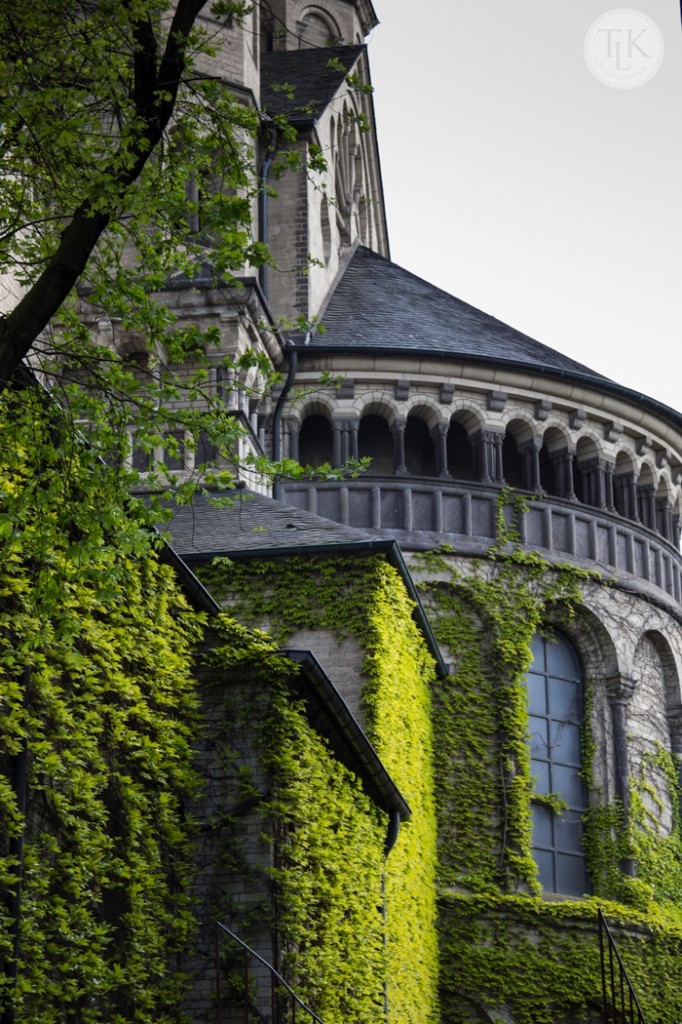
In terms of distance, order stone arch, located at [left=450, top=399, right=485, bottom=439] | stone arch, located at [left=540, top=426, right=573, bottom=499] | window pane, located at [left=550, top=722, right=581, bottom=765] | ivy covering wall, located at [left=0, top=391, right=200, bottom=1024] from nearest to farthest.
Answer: ivy covering wall, located at [left=0, top=391, right=200, bottom=1024], window pane, located at [left=550, top=722, right=581, bottom=765], stone arch, located at [left=450, top=399, right=485, bottom=439], stone arch, located at [left=540, top=426, right=573, bottom=499]

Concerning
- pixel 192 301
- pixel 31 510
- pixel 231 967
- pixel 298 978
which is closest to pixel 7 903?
pixel 31 510

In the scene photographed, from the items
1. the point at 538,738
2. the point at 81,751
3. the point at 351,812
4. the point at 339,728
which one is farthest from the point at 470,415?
the point at 81,751

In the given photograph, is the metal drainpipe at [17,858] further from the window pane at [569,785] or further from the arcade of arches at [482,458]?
the window pane at [569,785]

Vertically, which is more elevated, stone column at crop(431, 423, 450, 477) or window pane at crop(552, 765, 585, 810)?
stone column at crop(431, 423, 450, 477)

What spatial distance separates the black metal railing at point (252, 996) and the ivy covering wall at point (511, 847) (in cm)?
1158

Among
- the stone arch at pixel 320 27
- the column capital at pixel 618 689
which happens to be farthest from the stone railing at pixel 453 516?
the stone arch at pixel 320 27

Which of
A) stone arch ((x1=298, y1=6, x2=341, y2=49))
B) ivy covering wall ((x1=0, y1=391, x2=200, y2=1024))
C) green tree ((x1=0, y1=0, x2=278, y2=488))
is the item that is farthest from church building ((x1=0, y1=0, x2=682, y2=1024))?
stone arch ((x1=298, y1=6, x2=341, y2=49))

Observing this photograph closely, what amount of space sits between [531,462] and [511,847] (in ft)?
22.3

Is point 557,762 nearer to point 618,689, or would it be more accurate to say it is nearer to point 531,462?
point 618,689

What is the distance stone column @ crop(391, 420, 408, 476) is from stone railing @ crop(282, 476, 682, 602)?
218 millimetres

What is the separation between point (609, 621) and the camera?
29844mm

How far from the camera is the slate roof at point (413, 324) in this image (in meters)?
30.1

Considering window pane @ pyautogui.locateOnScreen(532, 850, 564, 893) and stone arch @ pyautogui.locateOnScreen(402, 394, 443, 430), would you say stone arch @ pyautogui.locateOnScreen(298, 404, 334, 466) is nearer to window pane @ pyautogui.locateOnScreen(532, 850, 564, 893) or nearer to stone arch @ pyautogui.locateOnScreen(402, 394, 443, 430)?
stone arch @ pyautogui.locateOnScreen(402, 394, 443, 430)

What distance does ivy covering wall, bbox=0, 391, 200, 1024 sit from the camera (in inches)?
421
